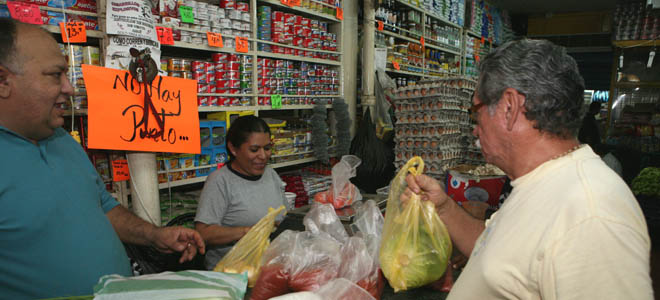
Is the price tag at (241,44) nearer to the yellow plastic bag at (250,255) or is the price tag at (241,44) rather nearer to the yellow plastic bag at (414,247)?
the yellow plastic bag at (250,255)

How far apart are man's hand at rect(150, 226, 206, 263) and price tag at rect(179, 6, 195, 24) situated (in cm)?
146

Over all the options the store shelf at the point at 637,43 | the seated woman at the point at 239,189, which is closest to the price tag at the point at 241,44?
the seated woman at the point at 239,189

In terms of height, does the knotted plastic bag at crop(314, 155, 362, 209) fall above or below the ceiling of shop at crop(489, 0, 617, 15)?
below

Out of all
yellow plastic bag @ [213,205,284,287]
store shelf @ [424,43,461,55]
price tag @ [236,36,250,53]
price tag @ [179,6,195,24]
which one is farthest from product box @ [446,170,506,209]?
store shelf @ [424,43,461,55]

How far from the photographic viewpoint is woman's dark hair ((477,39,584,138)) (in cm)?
88

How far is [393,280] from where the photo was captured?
1.23 m

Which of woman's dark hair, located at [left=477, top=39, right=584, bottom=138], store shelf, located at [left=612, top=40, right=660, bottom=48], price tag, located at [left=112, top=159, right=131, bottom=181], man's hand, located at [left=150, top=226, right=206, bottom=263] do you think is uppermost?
store shelf, located at [left=612, top=40, right=660, bottom=48]

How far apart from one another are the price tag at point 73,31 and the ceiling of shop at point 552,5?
767 cm

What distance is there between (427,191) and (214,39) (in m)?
1.90

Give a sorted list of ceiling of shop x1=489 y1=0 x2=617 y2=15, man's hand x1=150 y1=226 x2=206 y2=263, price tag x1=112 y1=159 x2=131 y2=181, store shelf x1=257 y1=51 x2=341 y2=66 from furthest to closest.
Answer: ceiling of shop x1=489 y1=0 x2=617 y2=15 → store shelf x1=257 y1=51 x2=341 y2=66 → price tag x1=112 y1=159 x2=131 y2=181 → man's hand x1=150 y1=226 x2=206 y2=263

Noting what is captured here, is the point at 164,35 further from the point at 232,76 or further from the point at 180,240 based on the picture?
the point at 180,240

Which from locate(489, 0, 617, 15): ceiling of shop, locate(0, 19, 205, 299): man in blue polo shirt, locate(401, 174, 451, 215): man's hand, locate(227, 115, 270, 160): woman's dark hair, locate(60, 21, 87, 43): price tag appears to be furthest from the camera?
locate(489, 0, 617, 15): ceiling of shop

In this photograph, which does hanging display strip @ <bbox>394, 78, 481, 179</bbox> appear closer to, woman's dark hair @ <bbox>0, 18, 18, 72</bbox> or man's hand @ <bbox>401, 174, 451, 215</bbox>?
man's hand @ <bbox>401, 174, 451, 215</bbox>

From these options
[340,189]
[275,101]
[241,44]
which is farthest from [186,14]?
[340,189]
